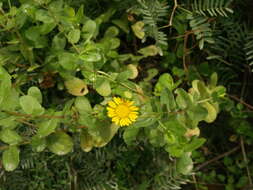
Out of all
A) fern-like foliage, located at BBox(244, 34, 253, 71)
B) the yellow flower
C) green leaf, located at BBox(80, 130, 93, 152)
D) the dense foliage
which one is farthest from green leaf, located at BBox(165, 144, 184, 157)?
fern-like foliage, located at BBox(244, 34, 253, 71)

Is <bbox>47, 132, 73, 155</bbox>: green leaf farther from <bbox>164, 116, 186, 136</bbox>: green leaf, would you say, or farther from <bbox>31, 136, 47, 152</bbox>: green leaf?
<bbox>164, 116, 186, 136</bbox>: green leaf

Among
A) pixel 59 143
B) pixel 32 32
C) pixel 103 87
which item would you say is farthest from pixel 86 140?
pixel 32 32

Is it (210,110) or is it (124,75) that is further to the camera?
(210,110)

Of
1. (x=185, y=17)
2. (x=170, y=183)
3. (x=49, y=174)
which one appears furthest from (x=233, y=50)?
(x=49, y=174)

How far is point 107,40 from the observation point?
40.9 inches

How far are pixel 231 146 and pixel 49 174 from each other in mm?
621

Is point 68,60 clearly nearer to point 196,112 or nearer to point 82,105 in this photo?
point 82,105

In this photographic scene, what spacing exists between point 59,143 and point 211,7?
0.53m

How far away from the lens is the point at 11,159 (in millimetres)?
827

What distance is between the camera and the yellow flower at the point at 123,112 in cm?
76

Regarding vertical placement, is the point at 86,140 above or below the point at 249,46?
below

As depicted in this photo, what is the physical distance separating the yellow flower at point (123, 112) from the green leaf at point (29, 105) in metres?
0.15

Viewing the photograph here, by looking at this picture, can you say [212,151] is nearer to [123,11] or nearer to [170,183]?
[170,183]

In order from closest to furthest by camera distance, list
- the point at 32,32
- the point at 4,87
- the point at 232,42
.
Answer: the point at 4,87 → the point at 32,32 → the point at 232,42
